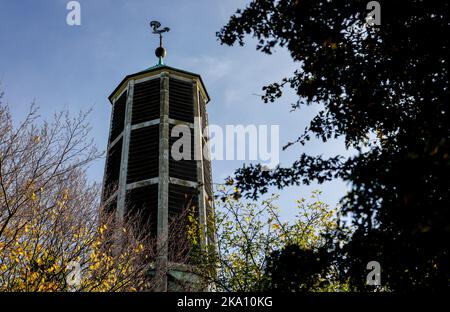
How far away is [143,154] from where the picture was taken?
30188 millimetres

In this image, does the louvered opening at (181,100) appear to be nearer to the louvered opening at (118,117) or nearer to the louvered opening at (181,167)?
the louvered opening at (181,167)

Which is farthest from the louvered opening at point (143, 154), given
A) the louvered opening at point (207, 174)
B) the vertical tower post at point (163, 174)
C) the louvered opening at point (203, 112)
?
the louvered opening at point (203, 112)

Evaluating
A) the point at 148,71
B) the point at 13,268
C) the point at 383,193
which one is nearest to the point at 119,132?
the point at 148,71

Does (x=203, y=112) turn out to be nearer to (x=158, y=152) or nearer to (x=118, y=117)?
(x=118, y=117)

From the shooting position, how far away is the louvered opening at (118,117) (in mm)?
32906

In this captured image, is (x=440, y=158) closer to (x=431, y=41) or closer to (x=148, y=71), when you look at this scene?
(x=431, y=41)

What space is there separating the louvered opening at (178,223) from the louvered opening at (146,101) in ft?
20.0

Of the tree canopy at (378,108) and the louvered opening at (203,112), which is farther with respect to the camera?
the louvered opening at (203,112)

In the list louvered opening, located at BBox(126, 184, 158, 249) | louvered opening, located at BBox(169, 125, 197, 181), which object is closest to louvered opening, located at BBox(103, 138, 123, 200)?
louvered opening, located at BBox(126, 184, 158, 249)

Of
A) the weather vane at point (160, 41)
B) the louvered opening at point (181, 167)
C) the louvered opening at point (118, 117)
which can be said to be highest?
the weather vane at point (160, 41)

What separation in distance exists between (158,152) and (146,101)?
4807 mm

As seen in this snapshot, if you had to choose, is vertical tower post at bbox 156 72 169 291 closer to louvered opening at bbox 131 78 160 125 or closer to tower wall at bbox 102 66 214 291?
tower wall at bbox 102 66 214 291

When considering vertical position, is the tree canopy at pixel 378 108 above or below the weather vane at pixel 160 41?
below

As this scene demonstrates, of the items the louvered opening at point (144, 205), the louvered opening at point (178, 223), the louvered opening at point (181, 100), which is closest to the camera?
the louvered opening at point (178, 223)
